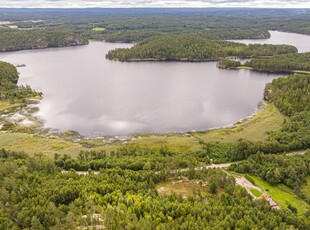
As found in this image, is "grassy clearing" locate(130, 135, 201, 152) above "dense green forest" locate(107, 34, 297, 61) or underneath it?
underneath

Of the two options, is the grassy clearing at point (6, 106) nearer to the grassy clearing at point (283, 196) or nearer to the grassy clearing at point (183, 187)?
the grassy clearing at point (183, 187)

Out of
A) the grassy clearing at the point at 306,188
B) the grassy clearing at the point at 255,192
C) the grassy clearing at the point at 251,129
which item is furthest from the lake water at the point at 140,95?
the grassy clearing at the point at 306,188

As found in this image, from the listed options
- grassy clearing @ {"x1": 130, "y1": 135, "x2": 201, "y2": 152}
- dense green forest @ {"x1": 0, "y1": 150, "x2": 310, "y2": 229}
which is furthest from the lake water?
dense green forest @ {"x1": 0, "y1": 150, "x2": 310, "y2": 229}

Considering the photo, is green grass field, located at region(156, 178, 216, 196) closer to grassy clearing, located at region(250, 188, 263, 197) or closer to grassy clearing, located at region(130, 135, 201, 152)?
grassy clearing, located at region(250, 188, 263, 197)

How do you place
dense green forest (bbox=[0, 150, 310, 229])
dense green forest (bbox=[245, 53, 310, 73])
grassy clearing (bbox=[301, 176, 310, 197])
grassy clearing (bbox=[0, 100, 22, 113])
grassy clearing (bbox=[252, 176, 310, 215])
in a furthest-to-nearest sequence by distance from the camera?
dense green forest (bbox=[245, 53, 310, 73]), grassy clearing (bbox=[0, 100, 22, 113]), grassy clearing (bbox=[301, 176, 310, 197]), grassy clearing (bbox=[252, 176, 310, 215]), dense green forest (bbox=[0, 150, 310, 229])

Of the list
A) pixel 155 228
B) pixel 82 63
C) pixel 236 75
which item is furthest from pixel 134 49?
pixel 155 228

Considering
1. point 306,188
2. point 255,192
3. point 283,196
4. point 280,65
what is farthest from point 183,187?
point 280,65
